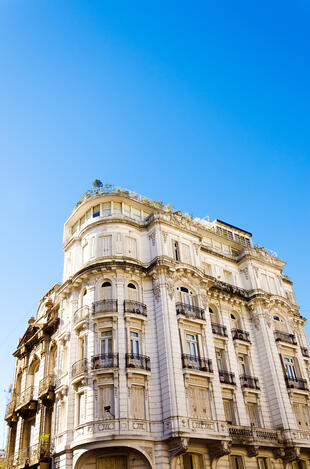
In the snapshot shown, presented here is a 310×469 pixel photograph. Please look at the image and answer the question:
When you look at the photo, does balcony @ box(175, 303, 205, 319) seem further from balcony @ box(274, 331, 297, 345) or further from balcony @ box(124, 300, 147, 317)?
balcony @ box(274, 331, 297, 345)

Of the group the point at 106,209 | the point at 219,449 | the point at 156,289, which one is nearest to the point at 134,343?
the point at 156,289

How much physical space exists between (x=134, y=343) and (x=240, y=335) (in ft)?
40.0

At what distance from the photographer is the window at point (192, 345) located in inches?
1317

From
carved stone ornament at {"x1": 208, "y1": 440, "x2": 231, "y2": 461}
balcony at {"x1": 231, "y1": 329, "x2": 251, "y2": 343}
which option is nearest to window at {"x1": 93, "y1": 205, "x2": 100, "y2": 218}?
balcony at {"x1": 231, "y1": 329, "x2": 251, "y2": 343}

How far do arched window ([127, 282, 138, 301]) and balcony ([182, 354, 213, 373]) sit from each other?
5.93 metres

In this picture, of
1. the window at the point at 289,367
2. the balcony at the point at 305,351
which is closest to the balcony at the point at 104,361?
the window at the point at 289,367

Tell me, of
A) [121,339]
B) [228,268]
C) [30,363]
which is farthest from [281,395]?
[30,363]

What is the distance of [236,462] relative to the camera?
32.4m

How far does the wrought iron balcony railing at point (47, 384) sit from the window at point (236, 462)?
1465 cm

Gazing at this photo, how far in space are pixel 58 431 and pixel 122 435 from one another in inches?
268

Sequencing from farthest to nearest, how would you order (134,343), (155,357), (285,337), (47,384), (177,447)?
(285,337) → (47,384) → (134,343) → (155,357) → (177,447)

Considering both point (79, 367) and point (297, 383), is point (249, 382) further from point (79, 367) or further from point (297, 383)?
point (79, 367)

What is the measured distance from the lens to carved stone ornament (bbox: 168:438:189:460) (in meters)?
27.3

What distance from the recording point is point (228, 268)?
145 feet
